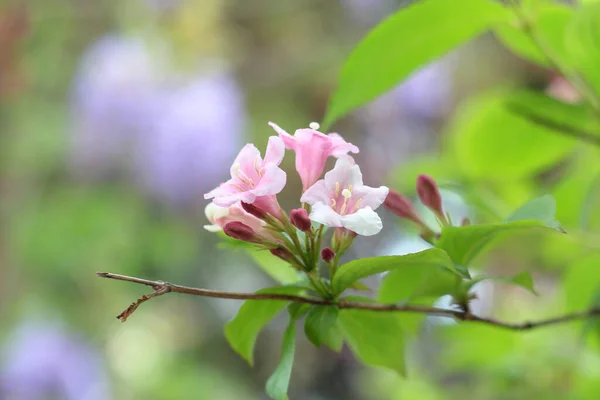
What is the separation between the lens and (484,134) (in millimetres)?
462

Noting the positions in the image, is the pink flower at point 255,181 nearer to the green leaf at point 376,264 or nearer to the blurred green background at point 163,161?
the green leaf at point 376,264

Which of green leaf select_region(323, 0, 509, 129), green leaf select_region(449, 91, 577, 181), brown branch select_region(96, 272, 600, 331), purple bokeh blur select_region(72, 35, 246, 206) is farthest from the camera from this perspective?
purple bokeh blur select_region(72, 35, 246, 206)

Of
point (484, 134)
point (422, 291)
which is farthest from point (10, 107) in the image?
point (422, 291)

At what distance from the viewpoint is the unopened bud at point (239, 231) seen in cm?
23

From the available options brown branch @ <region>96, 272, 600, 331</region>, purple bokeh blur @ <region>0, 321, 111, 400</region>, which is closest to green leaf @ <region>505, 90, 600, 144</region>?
brown branch @ <region>96, 272, 600, 331</region>

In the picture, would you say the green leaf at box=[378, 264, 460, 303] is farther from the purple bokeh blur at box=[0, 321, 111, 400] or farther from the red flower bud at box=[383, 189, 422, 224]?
the purple bokeh blur at box=[0, 321, 111, 400]

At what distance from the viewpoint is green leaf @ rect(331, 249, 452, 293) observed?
0.21 meters

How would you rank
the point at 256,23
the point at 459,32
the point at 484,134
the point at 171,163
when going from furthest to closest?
the point at 256,23 → the point at 171,163 → the point at 484,134 → the point at 459,32

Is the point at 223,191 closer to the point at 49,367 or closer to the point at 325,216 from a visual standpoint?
the point at 325,216

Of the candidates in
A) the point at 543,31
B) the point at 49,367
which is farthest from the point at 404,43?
the point at 49,367

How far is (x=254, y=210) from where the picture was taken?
0.78ft

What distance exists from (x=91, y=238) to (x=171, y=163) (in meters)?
0.25

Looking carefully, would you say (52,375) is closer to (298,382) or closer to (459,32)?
(298,382)

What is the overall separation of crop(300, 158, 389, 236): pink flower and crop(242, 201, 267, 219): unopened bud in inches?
0.9
